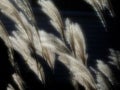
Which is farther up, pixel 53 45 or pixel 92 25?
pixel 92 25

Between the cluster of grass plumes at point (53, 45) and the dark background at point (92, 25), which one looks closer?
the cluster of grass plumes at point (53, 45)

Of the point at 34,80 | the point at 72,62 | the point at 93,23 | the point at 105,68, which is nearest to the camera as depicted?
the point at 72,62

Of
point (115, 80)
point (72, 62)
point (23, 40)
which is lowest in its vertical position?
point (115, 80)

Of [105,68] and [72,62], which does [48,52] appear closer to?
[72,62]

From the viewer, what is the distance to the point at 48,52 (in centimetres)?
290

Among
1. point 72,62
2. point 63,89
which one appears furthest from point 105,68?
point 63,89

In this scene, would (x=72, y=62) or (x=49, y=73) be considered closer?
(x=72, y=62)

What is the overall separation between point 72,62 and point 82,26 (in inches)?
89.1

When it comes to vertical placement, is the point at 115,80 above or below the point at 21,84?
below

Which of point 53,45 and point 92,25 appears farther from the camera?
point 92,25

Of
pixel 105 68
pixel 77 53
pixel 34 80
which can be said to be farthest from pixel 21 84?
pixel 34 80

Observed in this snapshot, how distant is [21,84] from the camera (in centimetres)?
298

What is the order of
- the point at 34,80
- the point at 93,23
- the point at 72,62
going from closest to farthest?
the point at 72,62 → the point at 34,80 → the point at 93,23

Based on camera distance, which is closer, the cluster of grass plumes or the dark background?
the cluster of grass plumes
